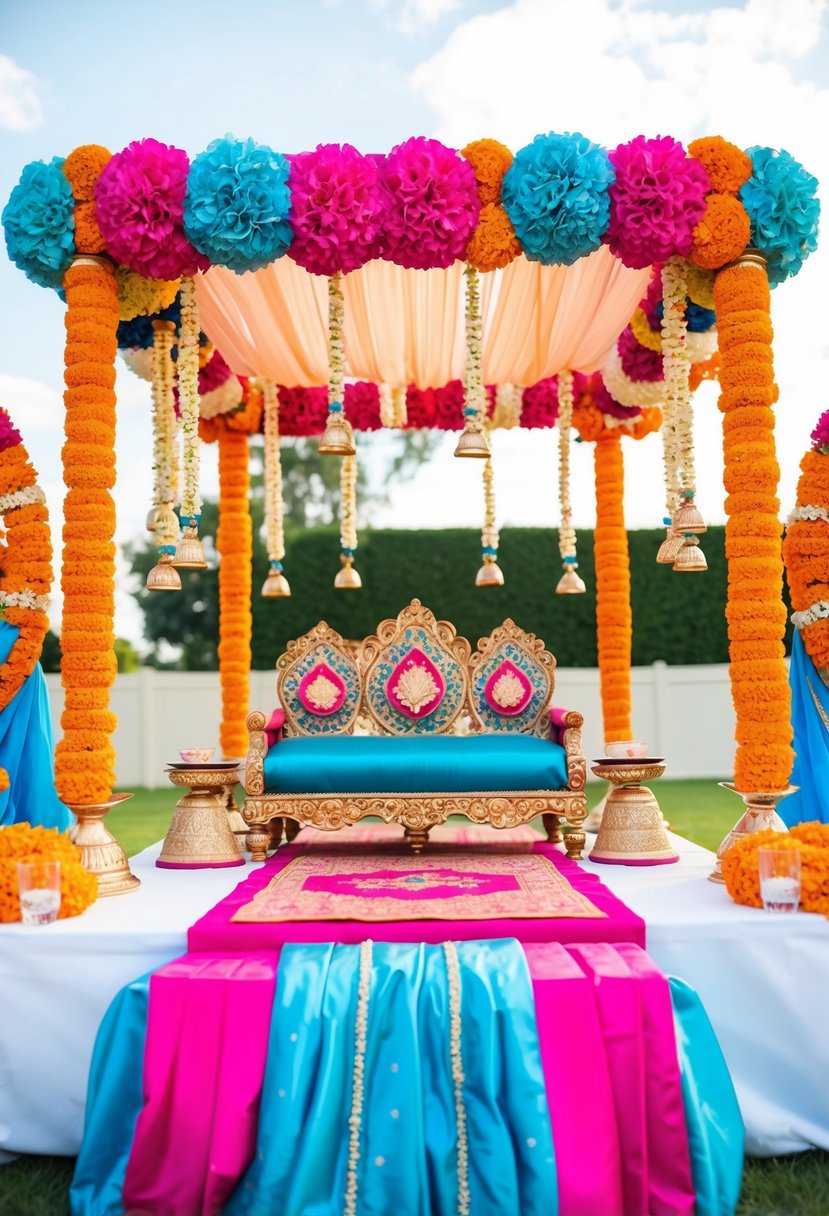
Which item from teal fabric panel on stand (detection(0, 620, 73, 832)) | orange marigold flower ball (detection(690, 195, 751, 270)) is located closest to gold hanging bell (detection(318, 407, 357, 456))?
orange marigold flower ball (detection(690, 195, 751, 270))

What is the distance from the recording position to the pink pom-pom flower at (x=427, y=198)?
415 centimetres

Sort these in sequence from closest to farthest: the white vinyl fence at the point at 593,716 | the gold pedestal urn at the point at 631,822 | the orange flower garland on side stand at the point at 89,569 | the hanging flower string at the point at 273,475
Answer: the orange flower garland on side stand at the point at 89,569 < the gold pedestal urn at the point at 631,822 < the hanging flower string at the point at 273,475 < the white vinyl fence at the point at 593,716

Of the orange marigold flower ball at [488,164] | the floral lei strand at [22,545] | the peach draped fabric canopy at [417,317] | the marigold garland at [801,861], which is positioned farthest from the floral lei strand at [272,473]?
the marigold garland at [801,861]

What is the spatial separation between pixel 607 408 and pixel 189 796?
405 cm

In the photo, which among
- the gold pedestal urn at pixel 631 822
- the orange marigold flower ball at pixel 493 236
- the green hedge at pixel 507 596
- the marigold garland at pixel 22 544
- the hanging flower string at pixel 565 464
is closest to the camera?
the orange marigold flower ball at pixel 493 236

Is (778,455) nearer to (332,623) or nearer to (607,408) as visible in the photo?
(607,408)

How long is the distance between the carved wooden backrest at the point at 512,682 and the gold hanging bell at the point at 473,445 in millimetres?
1476

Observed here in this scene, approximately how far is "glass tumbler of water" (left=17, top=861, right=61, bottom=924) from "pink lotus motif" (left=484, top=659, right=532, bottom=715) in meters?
3.02

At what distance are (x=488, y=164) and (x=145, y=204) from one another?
154cm

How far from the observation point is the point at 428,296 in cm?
583

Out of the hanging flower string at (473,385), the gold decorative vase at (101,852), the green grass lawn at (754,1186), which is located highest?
the hanging flower string at (473,385)

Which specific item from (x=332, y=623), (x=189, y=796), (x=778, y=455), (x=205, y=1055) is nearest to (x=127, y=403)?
(x=332, y=623)

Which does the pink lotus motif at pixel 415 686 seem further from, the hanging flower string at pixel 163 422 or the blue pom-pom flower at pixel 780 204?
the blue pom-pom flower at pixel 780 204

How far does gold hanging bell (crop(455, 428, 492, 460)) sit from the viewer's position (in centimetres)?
457
